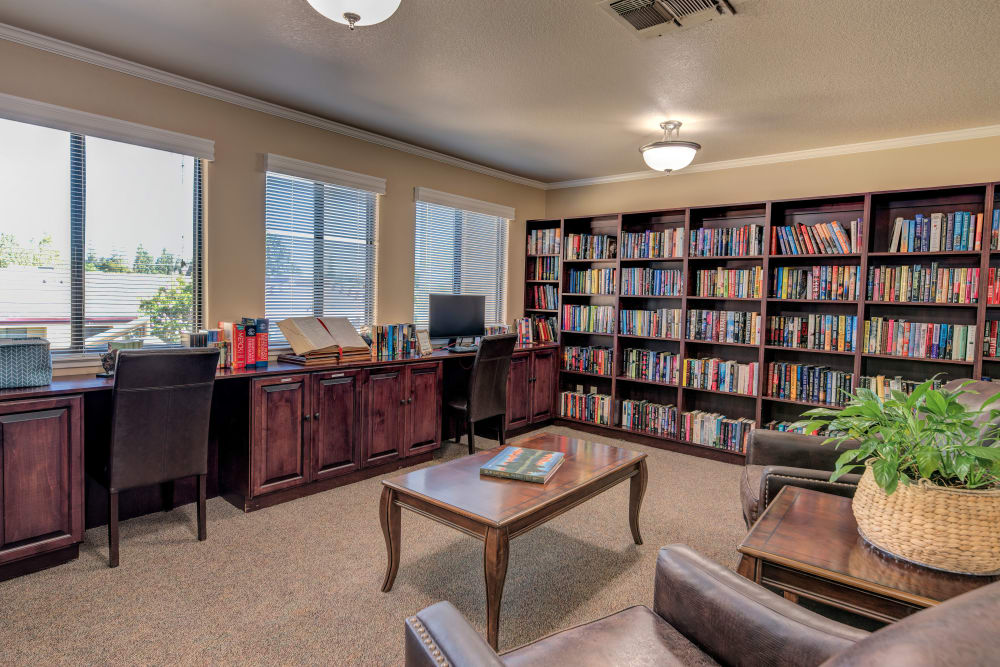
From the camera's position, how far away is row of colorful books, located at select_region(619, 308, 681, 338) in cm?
491

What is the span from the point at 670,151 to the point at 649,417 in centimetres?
241

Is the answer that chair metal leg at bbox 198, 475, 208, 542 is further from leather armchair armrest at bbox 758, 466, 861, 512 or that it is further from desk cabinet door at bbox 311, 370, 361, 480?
leather armchair armrest at bbox 758, 466, 861, 512

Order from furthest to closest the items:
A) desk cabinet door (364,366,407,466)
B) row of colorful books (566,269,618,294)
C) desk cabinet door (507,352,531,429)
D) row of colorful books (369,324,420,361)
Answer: row of colorful books (566,269,618,294) → desk cabinet door (507,352,531,429) → row of colorful books (369,324,420,361) → desk cabinet door (364,366,407,466)

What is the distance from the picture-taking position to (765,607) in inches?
49.5

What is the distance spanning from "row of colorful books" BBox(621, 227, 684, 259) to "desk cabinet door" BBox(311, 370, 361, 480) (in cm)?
287

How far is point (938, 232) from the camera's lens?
373cm

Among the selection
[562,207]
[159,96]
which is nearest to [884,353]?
[562,207]

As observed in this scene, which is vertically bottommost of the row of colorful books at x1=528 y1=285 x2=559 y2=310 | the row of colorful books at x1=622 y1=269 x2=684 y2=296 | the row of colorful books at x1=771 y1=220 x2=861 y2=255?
the row of colorful books at x1=528 y1=285 x2=559 y2=310

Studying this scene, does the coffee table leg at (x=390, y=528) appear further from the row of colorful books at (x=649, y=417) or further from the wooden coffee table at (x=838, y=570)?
the row of colorful books at (x=649, y=417)

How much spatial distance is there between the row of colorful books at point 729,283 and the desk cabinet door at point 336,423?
3.05 m

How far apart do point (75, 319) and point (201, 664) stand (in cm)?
212

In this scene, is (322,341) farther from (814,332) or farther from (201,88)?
(814,332)

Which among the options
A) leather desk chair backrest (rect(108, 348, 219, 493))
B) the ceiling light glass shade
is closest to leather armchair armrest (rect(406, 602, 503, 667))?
leather desk chair backrest (rect(108, 348, 219, 493))

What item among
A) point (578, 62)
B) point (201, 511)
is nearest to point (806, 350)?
point (578, 62)
